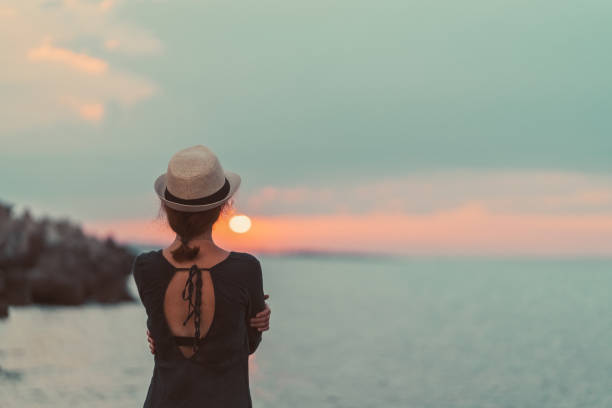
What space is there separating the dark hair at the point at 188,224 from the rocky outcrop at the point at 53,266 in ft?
121

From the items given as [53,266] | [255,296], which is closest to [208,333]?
[255,296]

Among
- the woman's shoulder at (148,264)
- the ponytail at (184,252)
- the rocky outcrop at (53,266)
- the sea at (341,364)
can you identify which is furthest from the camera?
the rocky outcrop at (53,266)

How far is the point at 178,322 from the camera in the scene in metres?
3.99

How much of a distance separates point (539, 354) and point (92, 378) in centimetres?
2533

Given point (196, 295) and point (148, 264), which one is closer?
point (196, 295)

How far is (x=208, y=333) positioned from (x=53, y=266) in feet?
133

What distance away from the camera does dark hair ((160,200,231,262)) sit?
12.8ft

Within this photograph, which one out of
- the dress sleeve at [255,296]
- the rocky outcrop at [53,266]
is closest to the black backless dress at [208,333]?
the dress sleeve at [255,296]

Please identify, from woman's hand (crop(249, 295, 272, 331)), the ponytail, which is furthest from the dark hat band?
woman's hand (crop(249, 295, 272, 331))

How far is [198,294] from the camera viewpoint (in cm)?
388

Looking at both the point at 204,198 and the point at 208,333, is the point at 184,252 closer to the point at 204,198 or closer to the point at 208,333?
the point at 204,198

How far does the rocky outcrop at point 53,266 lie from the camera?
4088 centimetres

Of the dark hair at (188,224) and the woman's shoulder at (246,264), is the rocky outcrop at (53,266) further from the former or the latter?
the woman's shoulder at (246,264)

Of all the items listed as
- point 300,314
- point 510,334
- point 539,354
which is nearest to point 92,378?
point 539,354
